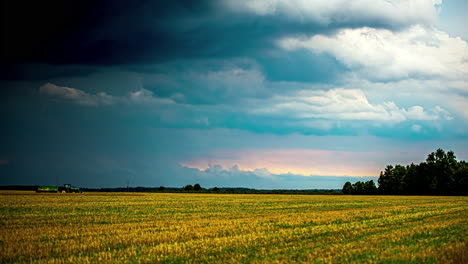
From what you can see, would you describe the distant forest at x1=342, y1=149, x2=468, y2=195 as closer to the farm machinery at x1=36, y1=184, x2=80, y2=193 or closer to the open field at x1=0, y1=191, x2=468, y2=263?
the open field at x1=0, y1=191, x2=468, y2=263

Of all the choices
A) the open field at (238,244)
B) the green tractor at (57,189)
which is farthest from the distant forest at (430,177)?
the green tractor at (57,189)

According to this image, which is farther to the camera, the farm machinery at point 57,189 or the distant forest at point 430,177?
the farm machinery at point 57,189

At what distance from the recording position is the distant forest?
110 m

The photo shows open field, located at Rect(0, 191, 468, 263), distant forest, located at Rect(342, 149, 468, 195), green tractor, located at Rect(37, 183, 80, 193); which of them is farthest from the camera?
green tractor, located at Rect(37, 183, 80, 193)

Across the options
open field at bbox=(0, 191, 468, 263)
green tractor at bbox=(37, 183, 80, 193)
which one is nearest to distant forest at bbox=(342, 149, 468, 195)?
open field at bbox=(0, 191, 468, 263)

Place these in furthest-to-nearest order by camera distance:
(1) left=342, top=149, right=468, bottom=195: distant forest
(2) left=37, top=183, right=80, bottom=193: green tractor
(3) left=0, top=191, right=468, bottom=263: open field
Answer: (2) left=37, top=183, right=80, bottom=193: green tractor < (1) left=342, top=149, right=468, bottom=195: distant forest < (3) left=0, top=191, right=468, bottom=263: open field

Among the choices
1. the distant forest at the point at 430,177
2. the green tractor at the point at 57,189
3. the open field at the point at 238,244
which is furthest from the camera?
the green tractor at the point at 57,189

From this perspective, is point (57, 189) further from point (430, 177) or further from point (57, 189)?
point (430, 177)

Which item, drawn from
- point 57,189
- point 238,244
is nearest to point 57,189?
point 57,189

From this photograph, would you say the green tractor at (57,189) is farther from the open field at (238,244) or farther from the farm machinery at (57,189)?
the open field at (238,244)

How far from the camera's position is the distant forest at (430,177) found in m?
110

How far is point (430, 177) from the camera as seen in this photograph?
120 m

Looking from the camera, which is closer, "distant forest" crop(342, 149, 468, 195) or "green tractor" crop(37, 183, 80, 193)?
"distant forest" crop(342, 149, 468, 195)

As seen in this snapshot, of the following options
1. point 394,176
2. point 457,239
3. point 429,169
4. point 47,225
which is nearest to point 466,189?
point 429,169
